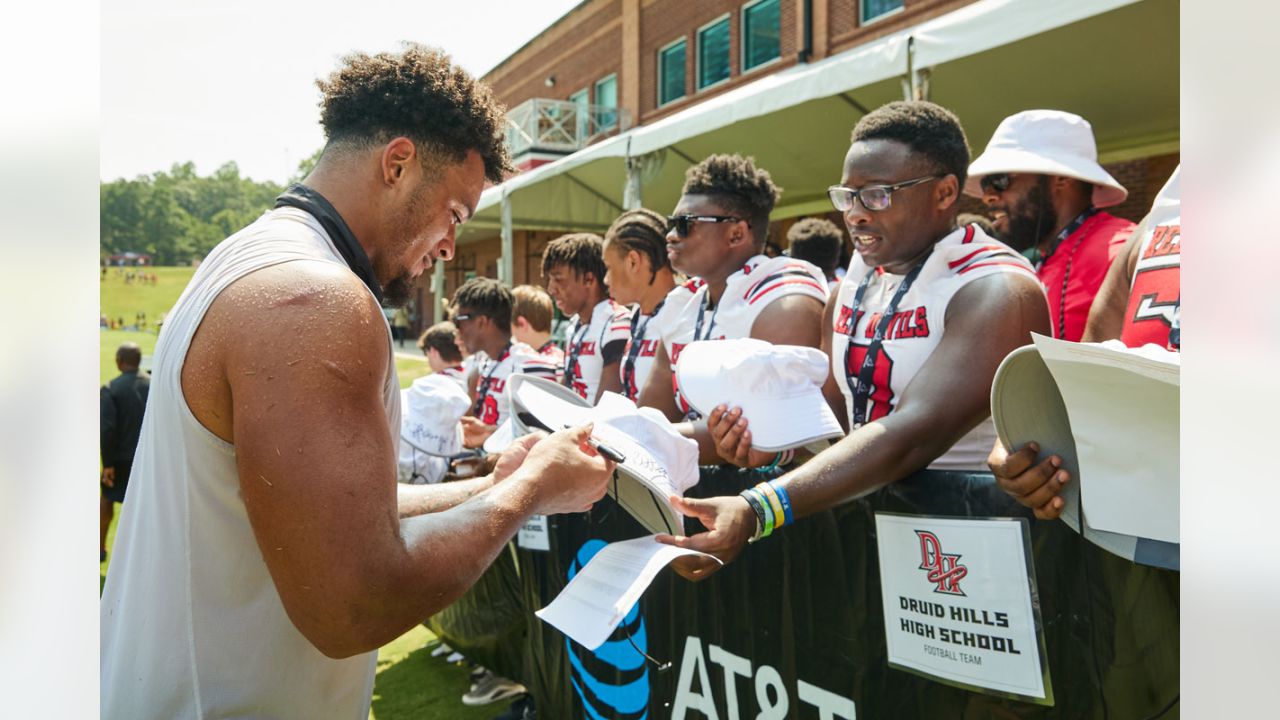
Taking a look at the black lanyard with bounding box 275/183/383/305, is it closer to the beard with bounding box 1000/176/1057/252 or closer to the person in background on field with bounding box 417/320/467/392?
the beard with bounding box 1000/176/1057/252

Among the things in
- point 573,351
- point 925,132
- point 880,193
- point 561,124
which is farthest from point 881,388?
point 561,124

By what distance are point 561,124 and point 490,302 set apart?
672 inches

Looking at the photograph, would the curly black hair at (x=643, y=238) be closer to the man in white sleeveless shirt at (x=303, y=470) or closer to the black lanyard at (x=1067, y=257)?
the black lanyard at (x=1067, y=257)

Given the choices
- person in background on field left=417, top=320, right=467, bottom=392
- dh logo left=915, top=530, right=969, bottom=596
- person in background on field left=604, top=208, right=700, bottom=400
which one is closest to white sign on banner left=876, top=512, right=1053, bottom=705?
dh logo left=915, top=530, right=969, bottom=596

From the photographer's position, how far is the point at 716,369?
2377 mm

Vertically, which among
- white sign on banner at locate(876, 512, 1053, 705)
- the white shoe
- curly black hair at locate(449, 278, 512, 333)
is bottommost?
the white shoe

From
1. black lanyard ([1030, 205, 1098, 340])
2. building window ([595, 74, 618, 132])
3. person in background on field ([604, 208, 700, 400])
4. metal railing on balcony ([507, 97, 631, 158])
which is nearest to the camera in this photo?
black lanyard ([1030, 205, 1098, 340])

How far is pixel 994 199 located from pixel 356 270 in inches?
121

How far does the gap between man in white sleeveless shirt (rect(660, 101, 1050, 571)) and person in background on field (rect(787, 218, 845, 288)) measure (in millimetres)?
3443

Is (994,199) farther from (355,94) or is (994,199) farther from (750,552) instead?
(355,94)

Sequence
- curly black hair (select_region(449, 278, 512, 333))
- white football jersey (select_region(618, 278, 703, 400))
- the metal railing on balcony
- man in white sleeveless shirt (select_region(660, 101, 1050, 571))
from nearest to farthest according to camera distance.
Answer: man in white sleeveless shirt (select_region(660, 101, 1050, 571)) → white football jersey (select_region(618, 278, 703, 400)) → curly black hair (select_region(449, 278, 512, 333)) → the metal railing on balcony

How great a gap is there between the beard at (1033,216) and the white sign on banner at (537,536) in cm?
252

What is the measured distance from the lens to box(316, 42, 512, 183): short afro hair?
1.61m
